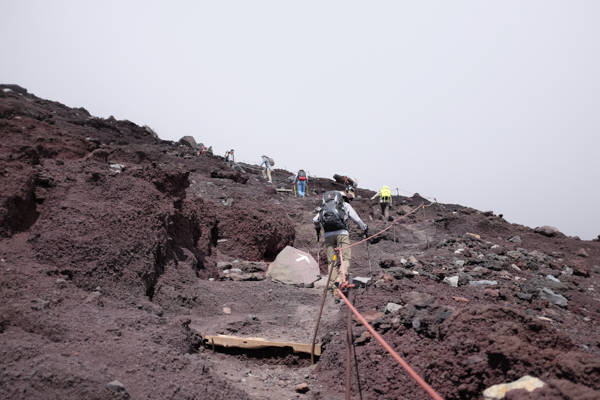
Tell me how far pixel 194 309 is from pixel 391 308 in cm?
320

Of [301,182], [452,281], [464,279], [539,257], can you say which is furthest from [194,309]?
[301,182]

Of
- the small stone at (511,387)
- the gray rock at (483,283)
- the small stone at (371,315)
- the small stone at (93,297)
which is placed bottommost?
the small stone at (93,297)

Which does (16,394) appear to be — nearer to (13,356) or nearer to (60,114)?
(13,356)

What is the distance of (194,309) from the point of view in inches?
233

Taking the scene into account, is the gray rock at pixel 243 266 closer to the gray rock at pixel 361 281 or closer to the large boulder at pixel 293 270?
the large boulder at pixel 293 270

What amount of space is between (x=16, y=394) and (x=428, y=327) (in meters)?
3.56

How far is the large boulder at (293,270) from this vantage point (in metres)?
7.97

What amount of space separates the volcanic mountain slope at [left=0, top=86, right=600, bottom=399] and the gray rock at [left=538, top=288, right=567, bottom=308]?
0.10 feet

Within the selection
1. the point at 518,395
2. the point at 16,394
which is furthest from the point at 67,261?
the point at 518,395

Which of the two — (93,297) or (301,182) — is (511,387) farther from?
(301,182)

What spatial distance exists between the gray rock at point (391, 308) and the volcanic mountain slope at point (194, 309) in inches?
5.6

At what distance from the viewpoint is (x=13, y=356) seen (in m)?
2.75

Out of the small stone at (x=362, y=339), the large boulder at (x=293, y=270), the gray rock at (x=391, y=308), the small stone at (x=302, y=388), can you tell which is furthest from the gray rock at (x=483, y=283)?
the small stone at (x=302, y=388)

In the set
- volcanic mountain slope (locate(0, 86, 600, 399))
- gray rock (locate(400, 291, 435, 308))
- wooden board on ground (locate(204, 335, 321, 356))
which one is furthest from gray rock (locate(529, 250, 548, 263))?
wooden board on ground (locate(204, 335, 321, 356))
